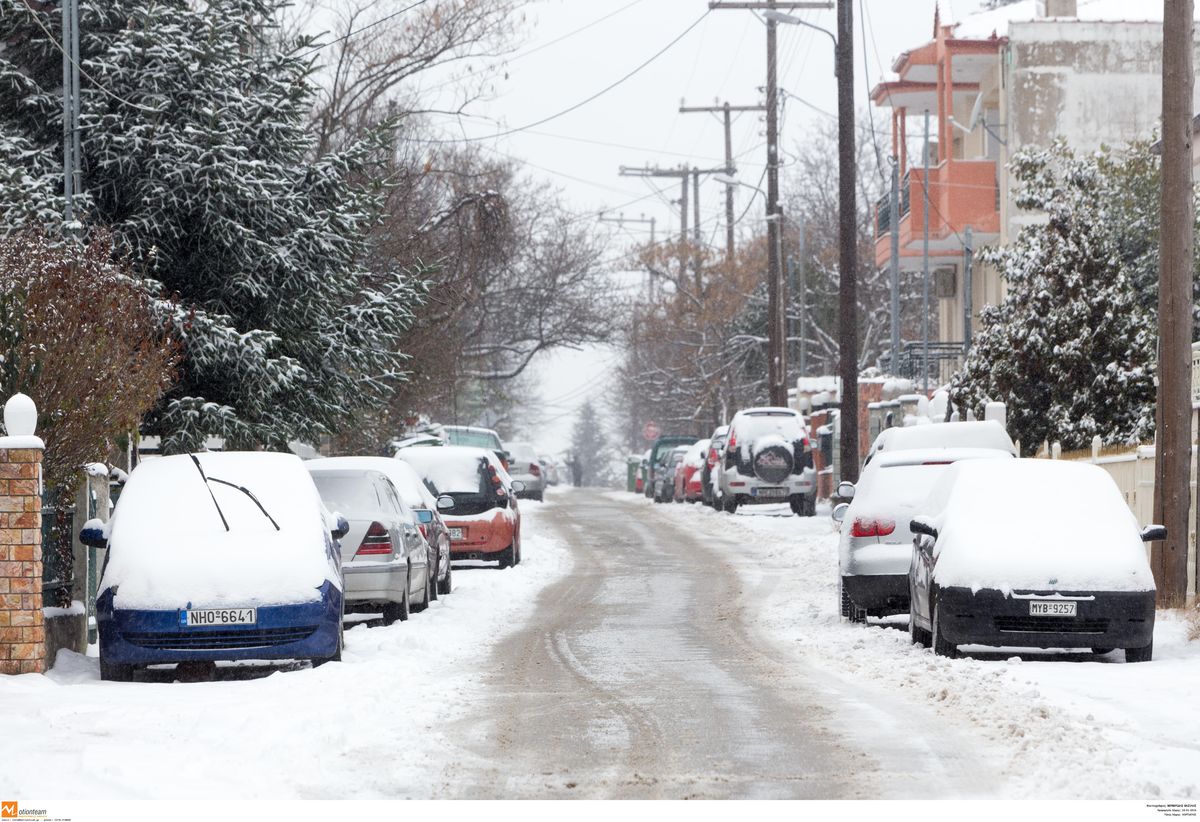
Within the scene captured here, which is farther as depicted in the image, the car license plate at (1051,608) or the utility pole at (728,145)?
the utility pole at (728,145)

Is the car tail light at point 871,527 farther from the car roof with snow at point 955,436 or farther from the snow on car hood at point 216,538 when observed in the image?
the snow on car hood at point 216,538

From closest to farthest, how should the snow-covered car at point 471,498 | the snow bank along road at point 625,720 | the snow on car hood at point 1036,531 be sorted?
the snow bank along road at point 625,720
the snow on car hood at point 1036,531
the snow-covered car at point 471,498

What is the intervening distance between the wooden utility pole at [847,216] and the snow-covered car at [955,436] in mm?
8957

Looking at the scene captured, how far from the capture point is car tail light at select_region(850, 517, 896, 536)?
674 inches

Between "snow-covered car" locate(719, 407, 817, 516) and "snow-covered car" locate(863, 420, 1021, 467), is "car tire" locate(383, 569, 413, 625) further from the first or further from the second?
"snow-covered car" locate(719, 407, 817, 516)

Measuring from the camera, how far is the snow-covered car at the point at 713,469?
138ft

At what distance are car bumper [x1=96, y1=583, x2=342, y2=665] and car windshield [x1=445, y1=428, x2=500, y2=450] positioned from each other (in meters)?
28.7

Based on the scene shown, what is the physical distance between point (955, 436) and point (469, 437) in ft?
75.0

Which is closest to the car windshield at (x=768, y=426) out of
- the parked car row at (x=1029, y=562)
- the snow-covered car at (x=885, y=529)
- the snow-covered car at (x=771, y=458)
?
the snow-covered car at (x=771, y=458)

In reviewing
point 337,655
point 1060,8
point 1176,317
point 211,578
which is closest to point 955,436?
point 1176,317

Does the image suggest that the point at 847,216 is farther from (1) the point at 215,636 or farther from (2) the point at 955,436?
(1) the point at 215,636

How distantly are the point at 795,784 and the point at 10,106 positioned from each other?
1740 centimetres

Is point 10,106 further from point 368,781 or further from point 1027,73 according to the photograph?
point 1027,73

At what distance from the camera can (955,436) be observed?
21.1 meters
